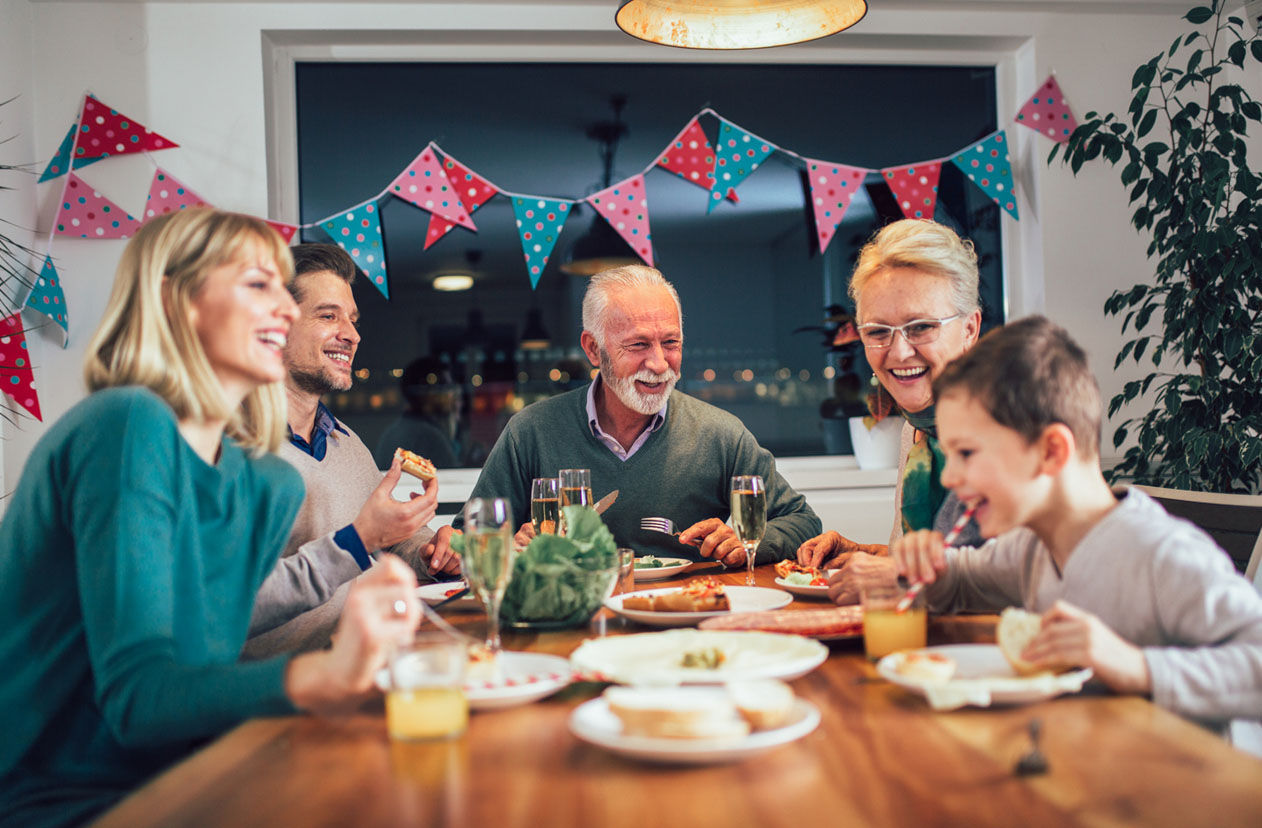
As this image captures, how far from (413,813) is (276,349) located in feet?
2.56

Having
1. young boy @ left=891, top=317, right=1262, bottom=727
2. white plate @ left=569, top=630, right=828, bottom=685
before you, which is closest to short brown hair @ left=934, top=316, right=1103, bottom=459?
young boy @ left=891, top=317, right=1262, bottom=727

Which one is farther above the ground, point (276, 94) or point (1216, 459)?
point (276, 94)

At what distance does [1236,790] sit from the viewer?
0.76m

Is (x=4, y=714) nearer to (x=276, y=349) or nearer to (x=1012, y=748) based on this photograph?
(x=276, y=349)

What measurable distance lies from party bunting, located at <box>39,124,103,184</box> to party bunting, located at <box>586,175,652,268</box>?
1745 millimetres

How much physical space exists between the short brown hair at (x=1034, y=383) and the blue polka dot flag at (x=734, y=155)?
8.46 feet

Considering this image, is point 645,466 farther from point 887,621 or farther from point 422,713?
point 422,713

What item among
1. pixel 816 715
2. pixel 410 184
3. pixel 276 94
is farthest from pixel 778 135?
pixel 816 715

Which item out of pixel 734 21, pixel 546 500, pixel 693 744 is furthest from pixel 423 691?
pixel 734 21

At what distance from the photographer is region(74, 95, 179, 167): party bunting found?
3314 mm

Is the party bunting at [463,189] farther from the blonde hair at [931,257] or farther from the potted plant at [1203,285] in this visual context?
the potted plant at [1203,285]

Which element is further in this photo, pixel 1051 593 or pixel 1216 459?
pixel 1216 459

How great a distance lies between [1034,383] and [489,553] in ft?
2.23

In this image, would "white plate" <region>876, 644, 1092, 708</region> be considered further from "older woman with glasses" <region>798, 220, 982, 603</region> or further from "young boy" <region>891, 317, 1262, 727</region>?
"older woman with glasses" <region>798, 220, 982, 603</region>
